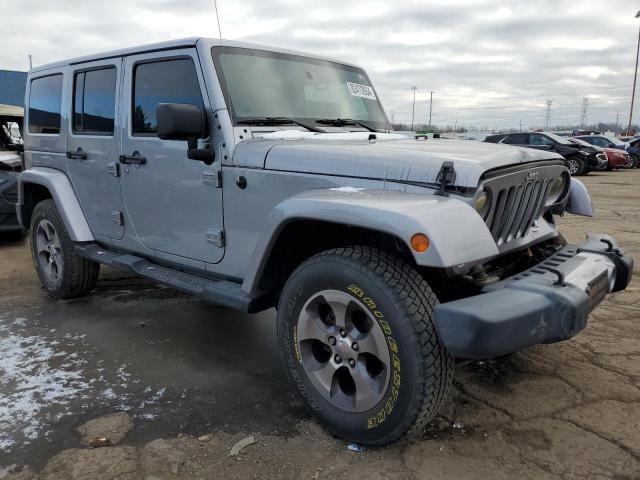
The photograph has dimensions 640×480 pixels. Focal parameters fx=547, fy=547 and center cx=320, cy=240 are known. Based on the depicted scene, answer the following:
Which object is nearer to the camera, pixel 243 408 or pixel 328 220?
pixel 328 220

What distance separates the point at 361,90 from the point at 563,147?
15.6 metres

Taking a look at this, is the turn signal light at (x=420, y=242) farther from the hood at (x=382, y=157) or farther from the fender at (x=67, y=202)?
the fender at (x=67, y=202)

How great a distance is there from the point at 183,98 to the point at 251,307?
1.41m

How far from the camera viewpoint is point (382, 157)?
8.63 ft

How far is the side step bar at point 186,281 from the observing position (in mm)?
2954

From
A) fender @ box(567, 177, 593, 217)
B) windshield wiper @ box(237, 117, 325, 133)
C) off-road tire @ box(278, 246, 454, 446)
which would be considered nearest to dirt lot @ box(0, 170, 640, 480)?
off-road tire @ box(278, 246, 454, 446)

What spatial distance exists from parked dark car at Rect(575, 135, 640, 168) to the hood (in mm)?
21070

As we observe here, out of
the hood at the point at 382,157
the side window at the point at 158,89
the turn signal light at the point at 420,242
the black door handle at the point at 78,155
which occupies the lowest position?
the turn signal light at the point at 420,242

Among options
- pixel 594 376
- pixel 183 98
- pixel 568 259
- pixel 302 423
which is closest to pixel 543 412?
pixel 594 376

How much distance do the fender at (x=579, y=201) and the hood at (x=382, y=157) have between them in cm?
43

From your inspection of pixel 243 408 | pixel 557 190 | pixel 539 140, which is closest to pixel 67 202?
pixel 243 408

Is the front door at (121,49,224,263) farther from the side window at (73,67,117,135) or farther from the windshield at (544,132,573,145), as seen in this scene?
the windshield at (544,132,573,145)

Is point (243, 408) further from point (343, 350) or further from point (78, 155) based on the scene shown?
point (78, 155)

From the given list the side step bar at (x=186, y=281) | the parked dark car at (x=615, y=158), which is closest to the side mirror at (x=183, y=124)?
the side step bar at (x=186, y=281)
